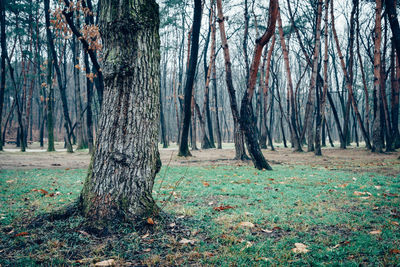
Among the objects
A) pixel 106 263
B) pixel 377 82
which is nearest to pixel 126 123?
pixel 106 263

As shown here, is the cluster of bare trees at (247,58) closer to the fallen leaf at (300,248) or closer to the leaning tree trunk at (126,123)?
the leaning tree trunk at (126,123)

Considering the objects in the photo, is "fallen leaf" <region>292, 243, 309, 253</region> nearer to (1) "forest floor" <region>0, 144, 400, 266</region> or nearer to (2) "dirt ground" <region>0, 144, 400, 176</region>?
(1) "forest floor" <region>0, 144, 400, 266</region>

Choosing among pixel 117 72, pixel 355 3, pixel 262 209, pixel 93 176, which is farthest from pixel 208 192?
pixel 355 3

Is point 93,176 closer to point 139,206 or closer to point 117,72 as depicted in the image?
point 139,206

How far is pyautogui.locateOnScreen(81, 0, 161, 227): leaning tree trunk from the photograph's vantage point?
8.14 ft

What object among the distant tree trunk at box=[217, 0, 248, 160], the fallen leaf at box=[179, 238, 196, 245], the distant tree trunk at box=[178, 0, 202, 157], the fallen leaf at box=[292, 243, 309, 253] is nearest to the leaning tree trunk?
the fallen leaf at box=[179, 238, 196, 245]

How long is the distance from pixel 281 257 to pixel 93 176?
6.39 ft

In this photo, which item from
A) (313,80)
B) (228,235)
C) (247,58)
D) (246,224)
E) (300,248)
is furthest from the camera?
(247,58)

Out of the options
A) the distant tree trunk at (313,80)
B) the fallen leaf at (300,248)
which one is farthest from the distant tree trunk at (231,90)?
the fallen leaf at (300,248)

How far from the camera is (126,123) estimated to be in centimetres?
254

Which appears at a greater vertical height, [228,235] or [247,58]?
[247,58]

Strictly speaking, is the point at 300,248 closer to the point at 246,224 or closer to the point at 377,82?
the point at 246,224

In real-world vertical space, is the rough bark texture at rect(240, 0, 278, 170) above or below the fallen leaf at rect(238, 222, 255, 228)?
above

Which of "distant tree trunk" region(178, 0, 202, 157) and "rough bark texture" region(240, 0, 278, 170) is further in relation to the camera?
"distant tree trunk" region(178, 0, 202, 157)
